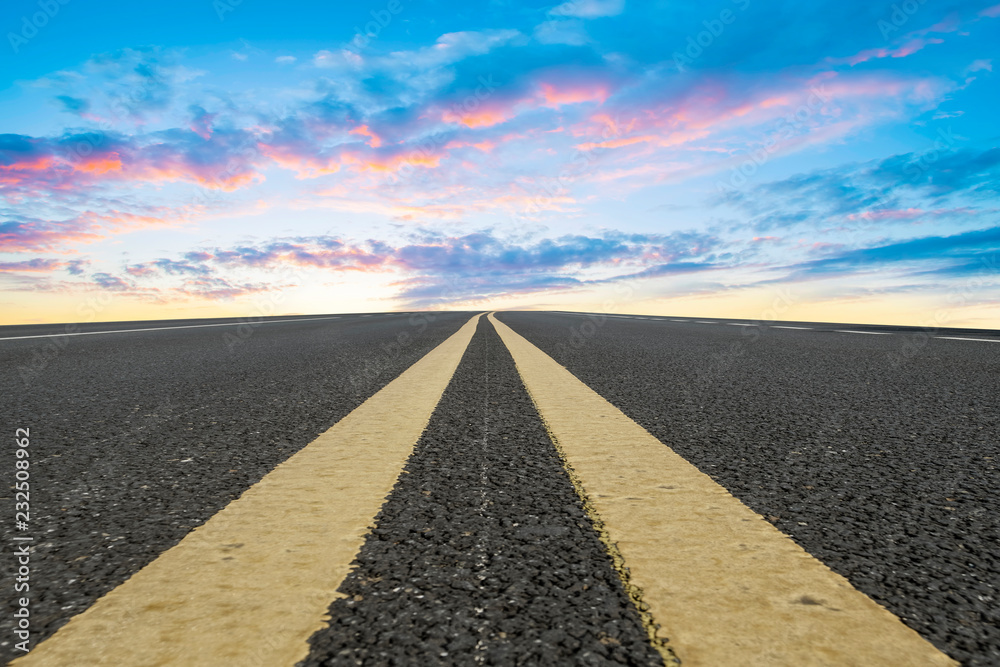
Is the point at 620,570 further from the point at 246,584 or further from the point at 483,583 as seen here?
the point at 246,584

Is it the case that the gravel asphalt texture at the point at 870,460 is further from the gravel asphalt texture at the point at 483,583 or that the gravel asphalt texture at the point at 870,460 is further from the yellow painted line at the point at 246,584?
the yellow painted line at the point at 246,584

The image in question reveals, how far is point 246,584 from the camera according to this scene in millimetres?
1248

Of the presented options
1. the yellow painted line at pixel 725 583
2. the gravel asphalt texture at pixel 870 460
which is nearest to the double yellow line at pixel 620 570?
the yellow painted line at pixel 725 583

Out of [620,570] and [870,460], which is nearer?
[620,570]

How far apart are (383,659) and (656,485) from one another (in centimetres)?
117

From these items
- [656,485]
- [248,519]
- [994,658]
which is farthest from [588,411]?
[994,658]

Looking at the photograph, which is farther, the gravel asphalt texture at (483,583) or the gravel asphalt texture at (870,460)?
the gravel asphalt texture at (870,460)

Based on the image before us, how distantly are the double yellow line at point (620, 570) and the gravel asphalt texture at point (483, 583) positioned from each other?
54 millimetres

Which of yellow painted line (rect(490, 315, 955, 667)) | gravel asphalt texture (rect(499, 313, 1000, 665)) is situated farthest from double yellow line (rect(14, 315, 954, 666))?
gravel asphalt texture (rect(499, 313, 1000, 665))

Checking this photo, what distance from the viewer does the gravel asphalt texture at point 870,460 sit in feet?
4.07

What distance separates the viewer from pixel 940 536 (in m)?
1.52

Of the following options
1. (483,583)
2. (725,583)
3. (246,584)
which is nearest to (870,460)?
(725,583)

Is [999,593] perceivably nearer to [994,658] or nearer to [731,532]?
[994,658]

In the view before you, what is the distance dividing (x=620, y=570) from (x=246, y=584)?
81cm
